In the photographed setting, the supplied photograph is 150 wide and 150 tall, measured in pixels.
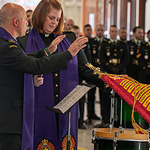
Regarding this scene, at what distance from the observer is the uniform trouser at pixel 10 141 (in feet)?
8.55

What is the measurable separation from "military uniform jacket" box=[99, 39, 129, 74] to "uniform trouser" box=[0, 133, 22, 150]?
505 centimetres

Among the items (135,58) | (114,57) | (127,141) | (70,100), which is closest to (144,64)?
(135,58)

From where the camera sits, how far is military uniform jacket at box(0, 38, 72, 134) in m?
2.55

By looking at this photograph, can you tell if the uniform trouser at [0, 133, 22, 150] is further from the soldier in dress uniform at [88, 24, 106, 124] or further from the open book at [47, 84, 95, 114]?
the soldier in dress uniform at [88, 24, 106, 124]

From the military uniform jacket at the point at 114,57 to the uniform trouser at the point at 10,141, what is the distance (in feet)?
16.6

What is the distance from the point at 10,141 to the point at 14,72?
0.44 metres

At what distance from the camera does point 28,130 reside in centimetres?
273

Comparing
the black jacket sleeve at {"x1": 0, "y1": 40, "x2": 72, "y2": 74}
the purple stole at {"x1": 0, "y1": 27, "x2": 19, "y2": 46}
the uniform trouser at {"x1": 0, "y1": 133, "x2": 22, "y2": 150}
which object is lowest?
the uniform trouser at {"x1": 0, "y1": 133, "x2": 22, "y2": 150}

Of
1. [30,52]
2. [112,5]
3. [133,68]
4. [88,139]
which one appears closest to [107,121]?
[88,139]

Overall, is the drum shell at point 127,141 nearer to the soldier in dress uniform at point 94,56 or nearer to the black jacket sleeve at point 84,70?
the black jacket sleeve at point 84,70

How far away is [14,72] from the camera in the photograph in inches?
104

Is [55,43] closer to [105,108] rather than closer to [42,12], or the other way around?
[42,12]

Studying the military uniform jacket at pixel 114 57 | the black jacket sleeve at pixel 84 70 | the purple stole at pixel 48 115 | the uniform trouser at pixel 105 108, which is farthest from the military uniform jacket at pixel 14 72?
the military uniform jacket at pixel 114 57

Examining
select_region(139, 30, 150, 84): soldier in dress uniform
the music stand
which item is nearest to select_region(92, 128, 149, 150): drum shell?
the music stand
